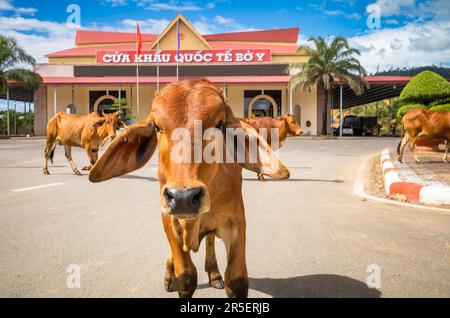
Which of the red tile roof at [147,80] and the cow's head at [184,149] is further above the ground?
the red tile roof at [147,80]

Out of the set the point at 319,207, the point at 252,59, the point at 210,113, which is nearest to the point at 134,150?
the point at 210,113

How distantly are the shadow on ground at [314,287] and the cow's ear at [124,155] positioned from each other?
3.42 feet

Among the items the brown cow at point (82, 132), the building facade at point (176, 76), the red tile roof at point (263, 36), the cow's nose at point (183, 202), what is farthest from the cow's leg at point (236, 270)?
the red tile roof at point (263, 36)

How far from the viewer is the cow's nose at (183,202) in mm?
2051

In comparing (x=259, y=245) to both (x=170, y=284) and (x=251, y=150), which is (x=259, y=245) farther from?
(x=251, y=150)

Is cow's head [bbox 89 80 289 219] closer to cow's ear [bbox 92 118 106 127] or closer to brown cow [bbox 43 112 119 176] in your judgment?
brown cow [bbox 43 112 119 176]

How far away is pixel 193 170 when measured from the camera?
2.28 metres

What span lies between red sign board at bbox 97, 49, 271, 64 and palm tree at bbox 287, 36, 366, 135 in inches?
213

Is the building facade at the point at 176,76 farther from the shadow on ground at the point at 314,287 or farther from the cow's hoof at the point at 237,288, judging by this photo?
the cow's hoof at the point at 237,288

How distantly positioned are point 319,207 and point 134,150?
12.2 ft

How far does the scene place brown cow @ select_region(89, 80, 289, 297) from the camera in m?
2.44

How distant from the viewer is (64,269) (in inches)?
131

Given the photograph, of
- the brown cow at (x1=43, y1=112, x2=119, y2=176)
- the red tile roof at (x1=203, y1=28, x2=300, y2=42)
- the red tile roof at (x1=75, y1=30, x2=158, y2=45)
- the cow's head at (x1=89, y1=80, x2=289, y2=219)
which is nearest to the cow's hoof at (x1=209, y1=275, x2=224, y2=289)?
the cow's head at (x1=89, y1=80, x2=289, y2=219)
